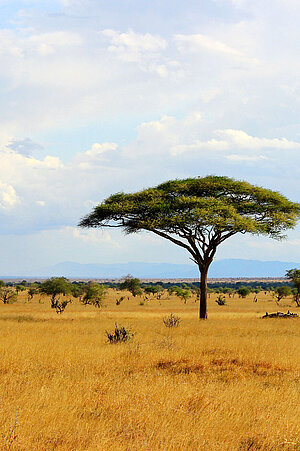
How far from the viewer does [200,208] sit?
96.2ft

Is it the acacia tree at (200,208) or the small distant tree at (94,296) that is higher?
the acacia tree at (200,208)

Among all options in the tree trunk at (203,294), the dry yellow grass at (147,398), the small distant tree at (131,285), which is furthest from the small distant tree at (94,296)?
the dry yellow grass at (147,398)

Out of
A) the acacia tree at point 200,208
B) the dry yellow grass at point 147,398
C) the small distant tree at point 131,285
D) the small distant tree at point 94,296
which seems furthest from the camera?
the small distant tree at point 131,285

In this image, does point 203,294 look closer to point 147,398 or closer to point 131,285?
point 147,398

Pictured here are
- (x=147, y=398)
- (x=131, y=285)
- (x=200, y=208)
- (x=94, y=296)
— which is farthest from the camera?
(x=131, y=285)

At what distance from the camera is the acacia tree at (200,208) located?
29.5 meters

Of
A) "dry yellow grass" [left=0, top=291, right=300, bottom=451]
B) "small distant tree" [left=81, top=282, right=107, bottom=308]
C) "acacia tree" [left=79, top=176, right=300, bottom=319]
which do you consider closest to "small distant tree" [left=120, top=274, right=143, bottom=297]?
"small distant tree" [left=81, top=282, right=107, bottom=308]

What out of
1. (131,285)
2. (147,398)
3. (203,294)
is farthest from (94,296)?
(147,398)

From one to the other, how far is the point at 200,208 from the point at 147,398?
72.3 feet

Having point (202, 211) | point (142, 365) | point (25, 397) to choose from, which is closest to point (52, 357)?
point (142, 365)

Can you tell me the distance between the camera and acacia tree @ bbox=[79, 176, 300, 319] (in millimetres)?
29484

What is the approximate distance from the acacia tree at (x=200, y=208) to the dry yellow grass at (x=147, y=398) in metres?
15.6

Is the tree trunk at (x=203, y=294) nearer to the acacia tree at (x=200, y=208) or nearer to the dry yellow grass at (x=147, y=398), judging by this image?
the acacia tree at (x=200, y=208)

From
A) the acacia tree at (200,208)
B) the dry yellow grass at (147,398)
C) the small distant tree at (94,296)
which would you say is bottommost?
the small distant tree at (94,296)
